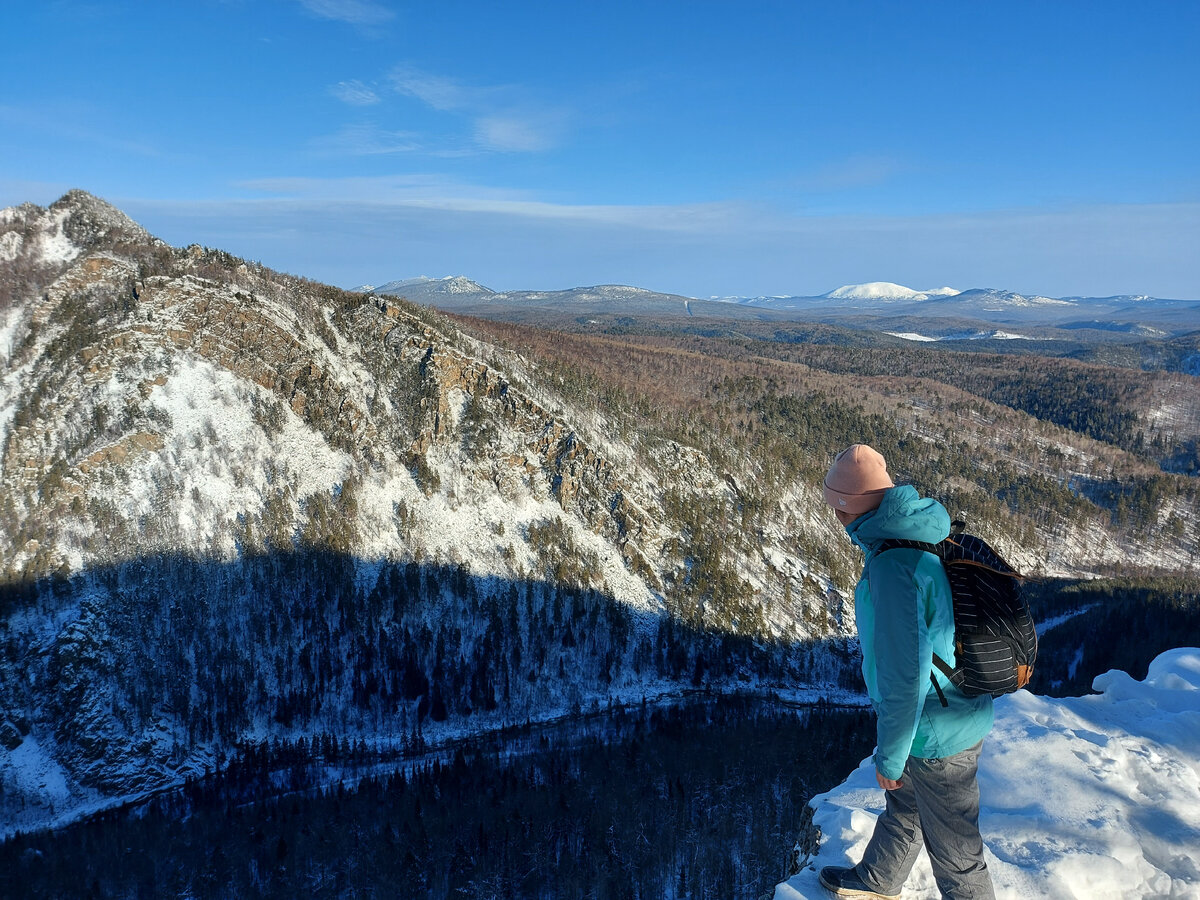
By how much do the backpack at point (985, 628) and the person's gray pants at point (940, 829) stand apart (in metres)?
0.72

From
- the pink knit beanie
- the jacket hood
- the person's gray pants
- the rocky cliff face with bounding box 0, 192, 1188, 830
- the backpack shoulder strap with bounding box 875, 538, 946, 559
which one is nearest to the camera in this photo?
the jacket hood

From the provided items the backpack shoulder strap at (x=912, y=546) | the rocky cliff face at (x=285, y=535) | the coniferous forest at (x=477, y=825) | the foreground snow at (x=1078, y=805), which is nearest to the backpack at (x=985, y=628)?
the backpack shoulder strap at (x=912, y=546)

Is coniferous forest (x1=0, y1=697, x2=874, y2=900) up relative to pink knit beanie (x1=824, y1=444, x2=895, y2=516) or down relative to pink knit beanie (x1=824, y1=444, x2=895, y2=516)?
down

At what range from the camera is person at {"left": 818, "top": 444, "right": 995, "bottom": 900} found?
5.48m

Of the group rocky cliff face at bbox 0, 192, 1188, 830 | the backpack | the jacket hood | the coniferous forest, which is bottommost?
the coniferous forest

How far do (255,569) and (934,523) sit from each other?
4862 cm

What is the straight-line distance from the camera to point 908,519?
5461 mm

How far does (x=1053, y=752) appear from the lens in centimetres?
930

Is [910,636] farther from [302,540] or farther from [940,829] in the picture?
[302,540]

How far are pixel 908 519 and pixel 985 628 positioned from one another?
3.76ft

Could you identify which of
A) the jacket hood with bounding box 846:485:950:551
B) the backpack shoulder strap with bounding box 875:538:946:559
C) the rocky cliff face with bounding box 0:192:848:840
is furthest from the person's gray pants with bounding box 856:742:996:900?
the rocky cliff face with bounding box 0:192:848:840

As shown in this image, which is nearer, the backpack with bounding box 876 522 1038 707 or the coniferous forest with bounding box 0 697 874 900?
the backpack with bounding box 876 522 1038 707

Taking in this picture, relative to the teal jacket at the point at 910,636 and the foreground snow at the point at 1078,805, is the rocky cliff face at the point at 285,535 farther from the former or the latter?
the teal jacket at the point at 910,636

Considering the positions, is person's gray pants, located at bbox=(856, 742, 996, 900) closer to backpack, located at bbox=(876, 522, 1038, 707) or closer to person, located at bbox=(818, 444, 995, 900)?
person, located at bbox=(818, 444, 995, 900)
